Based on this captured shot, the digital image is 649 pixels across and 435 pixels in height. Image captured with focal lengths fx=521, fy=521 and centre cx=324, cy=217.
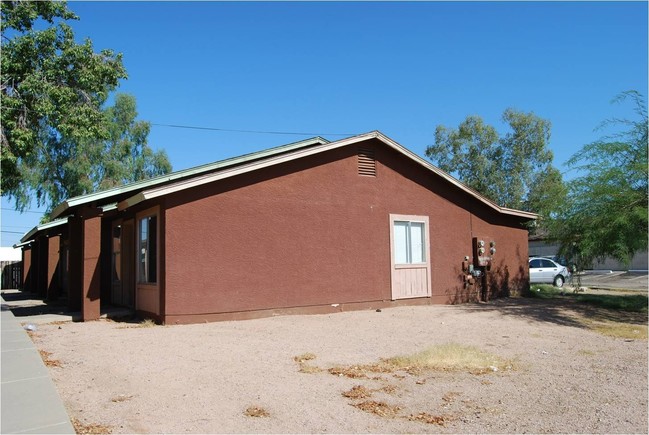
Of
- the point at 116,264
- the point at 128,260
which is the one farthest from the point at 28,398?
the point at 116,264

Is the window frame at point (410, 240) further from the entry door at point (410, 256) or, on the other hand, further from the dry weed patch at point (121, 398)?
the dry weed patch at point (121, 398)

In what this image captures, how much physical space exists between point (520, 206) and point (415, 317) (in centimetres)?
2969

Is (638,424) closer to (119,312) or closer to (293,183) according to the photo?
(293,183)

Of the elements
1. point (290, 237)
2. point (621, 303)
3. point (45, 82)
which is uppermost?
point (45, 82)

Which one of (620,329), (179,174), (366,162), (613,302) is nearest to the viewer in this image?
(620,329)

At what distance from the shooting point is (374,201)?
1496 cm

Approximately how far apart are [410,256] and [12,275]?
113ft

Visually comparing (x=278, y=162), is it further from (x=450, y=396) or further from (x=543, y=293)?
(x=543, y=293)

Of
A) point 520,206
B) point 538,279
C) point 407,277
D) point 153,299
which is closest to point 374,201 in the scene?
point 407,277

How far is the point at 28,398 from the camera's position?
197 inches

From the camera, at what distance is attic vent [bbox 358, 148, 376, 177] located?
14864 millimetres

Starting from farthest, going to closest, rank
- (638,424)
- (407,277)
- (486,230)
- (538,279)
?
(538,279)
(486,230)
(407,277)
(638,424)

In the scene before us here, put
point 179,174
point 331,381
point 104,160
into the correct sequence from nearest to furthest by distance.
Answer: point 331,381 < point 179,174 < point 104,160

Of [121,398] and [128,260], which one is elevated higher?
[128,260]
